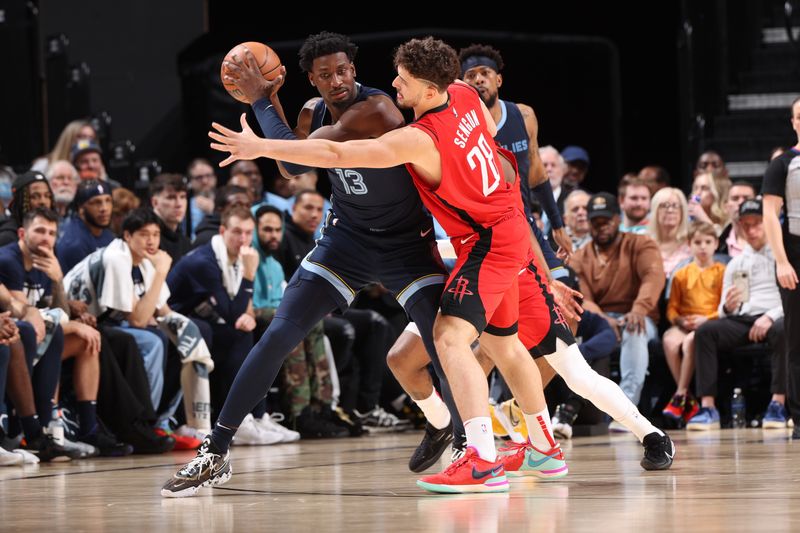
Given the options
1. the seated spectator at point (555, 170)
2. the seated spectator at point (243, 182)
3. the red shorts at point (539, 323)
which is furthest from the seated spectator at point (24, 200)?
the seated spectator at point (555, 170)

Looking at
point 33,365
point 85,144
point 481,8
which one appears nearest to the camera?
point 33,365

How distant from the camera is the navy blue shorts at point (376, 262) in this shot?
186 inches

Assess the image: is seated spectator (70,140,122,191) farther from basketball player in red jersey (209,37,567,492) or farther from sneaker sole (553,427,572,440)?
basketball player in red jersey (209,37,567,492)

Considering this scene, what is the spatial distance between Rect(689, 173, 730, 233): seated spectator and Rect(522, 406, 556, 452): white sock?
17.0ft

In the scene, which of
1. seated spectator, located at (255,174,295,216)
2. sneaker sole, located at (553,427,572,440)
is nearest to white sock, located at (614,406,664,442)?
sneaker sole, located at (553,427,572,440)

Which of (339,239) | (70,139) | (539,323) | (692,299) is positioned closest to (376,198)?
(339,239)

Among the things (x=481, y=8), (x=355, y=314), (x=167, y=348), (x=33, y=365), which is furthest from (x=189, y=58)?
(x=33, y=365)

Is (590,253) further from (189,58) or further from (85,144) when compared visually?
(189,58)

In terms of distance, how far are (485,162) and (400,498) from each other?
1.23 metres

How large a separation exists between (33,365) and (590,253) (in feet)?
13.3

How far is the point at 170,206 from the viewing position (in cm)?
861

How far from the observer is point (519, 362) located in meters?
4.72

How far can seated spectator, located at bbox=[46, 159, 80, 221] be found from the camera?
29.4 feet

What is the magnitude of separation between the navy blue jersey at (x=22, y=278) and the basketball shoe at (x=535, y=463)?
10.4 ft
